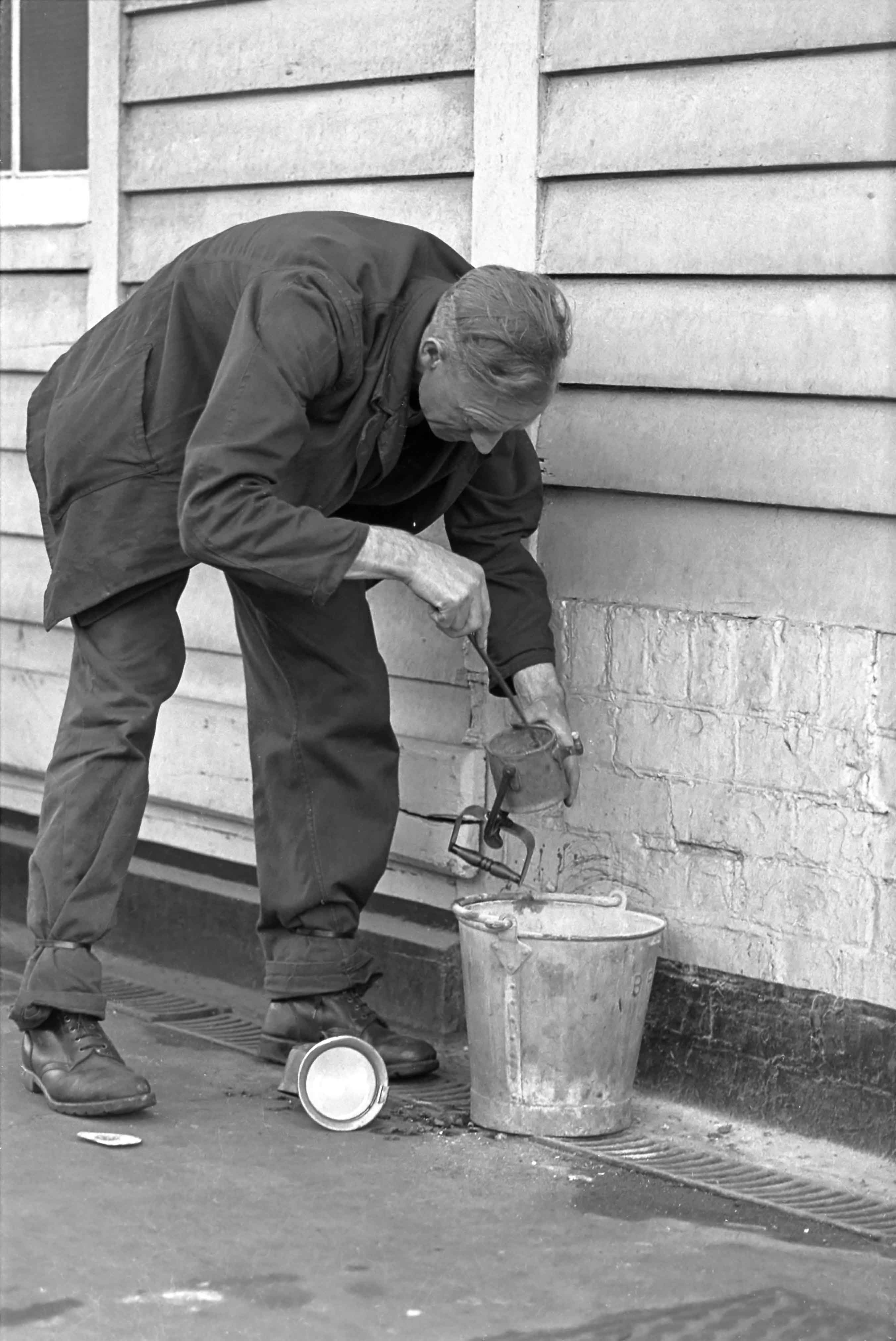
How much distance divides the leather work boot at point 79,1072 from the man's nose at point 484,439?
1.41 meters

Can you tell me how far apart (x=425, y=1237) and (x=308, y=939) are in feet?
3.41

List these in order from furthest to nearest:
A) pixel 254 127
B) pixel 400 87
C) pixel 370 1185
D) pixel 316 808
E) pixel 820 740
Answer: pixel 254 127, pixel 400 87, pixel 316 808, pixel 820 740, pixel 370 1185

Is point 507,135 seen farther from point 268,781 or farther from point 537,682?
point 268,781

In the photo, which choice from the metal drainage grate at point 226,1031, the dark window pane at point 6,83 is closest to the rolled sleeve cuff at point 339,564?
the metal drainage grate at point 226,1031

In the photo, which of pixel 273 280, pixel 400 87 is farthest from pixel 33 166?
pixel 273 280

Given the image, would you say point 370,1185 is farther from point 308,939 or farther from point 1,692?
point 1,692

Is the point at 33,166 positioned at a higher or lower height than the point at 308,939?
higher

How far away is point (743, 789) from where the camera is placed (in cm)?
384

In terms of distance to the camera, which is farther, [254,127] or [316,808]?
[254,127]

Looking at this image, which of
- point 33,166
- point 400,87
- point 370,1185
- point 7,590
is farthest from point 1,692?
point 370,1185

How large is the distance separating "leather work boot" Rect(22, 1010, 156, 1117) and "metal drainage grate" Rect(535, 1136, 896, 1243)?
0.83 metres

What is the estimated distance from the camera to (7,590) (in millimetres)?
5566

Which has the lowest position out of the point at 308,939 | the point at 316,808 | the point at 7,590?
the point at 308,939

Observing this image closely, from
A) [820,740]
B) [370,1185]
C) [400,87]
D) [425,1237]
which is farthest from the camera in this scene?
[400,87]
